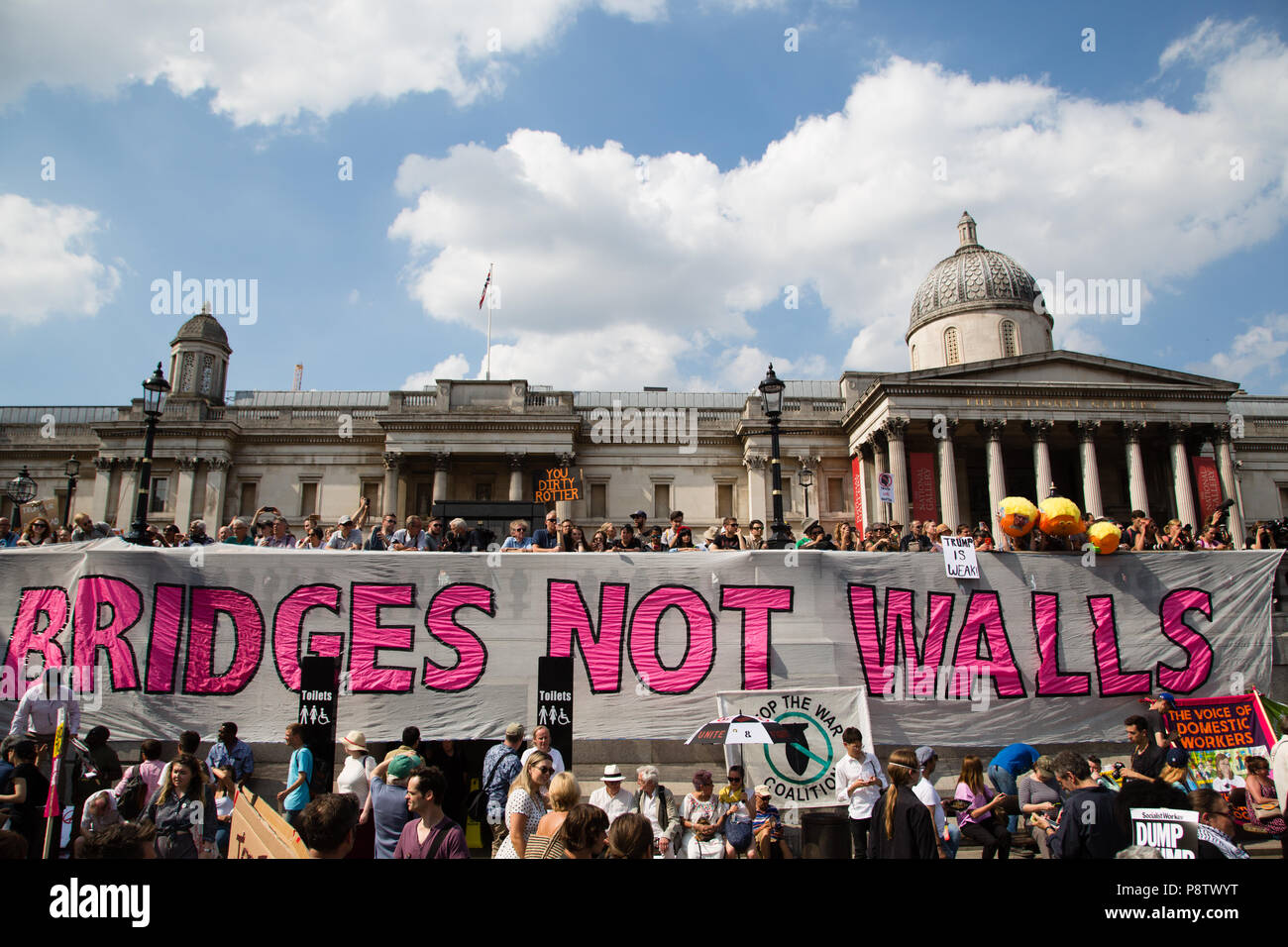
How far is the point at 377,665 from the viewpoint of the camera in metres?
9.21

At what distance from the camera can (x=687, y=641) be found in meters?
9.59

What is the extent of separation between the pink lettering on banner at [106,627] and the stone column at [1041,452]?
3407cm

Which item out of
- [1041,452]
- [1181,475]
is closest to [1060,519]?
[1041,452]

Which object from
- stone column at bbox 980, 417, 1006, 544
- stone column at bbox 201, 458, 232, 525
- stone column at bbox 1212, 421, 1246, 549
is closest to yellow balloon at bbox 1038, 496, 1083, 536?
stone column at bbox 980, 417, 1006, 544

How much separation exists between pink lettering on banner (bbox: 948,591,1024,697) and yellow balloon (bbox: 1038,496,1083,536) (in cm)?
137

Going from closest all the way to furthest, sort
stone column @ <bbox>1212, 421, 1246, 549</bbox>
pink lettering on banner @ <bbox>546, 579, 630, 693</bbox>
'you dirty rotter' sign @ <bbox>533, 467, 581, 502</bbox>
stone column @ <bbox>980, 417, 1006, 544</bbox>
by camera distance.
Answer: pink lettering on banner @ <bbox>546, 579, 630, 693</bbox>, stone column @ <bbox>980, 417, 1006, 544</bbox>, stone column @ <bbox>1212, 421, 1246, 549</bbox>, 'you dirty rotter' sign @ <bbox>533, 467, 581, 502</bbox>

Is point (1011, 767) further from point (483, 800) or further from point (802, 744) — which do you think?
point (483, 800)

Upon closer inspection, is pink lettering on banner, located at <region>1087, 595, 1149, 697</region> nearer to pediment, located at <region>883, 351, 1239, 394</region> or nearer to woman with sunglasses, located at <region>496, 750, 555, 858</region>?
woman with sunglasses, located at <region>496, 750, 555, 858</region>

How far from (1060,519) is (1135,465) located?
29.3 metres

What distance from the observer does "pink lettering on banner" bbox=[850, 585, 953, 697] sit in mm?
9609
